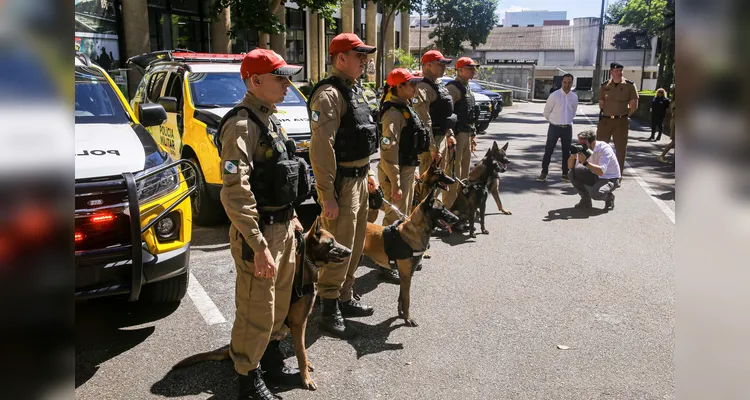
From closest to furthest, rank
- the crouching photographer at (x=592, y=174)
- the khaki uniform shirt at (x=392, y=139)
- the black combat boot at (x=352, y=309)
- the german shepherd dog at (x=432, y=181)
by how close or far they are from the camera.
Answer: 1. the black combat boot at (x=352, y=309)
2. the khaki uniform shirt at (x=392, y=139)
3. the german shepherd dog at (x=432, y=181)
4. the crouching photographer at (x=592, y=174)

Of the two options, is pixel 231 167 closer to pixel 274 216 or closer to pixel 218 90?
pixel 274 216

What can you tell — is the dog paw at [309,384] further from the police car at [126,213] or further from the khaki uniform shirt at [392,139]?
the khaki uniform shirt at [392,139]

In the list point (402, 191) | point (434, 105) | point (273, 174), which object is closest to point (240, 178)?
point (273, 174)

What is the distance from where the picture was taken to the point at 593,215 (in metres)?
7.88

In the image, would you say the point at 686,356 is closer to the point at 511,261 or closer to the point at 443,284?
the point at 443,284

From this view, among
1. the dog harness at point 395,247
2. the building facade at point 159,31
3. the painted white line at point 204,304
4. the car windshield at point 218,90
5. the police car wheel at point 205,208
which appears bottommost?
the painted white line at point 204,304

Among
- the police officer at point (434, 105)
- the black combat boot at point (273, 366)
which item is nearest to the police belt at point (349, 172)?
the black combat boot at point (273, 366)

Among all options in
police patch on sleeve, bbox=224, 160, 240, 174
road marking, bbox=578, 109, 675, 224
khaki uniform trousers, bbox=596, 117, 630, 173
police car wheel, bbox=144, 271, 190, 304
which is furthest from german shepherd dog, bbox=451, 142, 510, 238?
police patch on sleeve, bbox=224, 160, 240, 174

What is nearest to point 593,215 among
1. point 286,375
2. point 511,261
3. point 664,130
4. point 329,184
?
point 511,261

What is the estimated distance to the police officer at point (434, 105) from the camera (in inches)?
242

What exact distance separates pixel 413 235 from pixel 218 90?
13.8 ft

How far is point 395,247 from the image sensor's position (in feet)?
14.5

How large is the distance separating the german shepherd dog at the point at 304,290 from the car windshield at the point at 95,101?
87.8 inches

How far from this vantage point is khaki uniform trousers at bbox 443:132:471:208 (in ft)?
23.5
